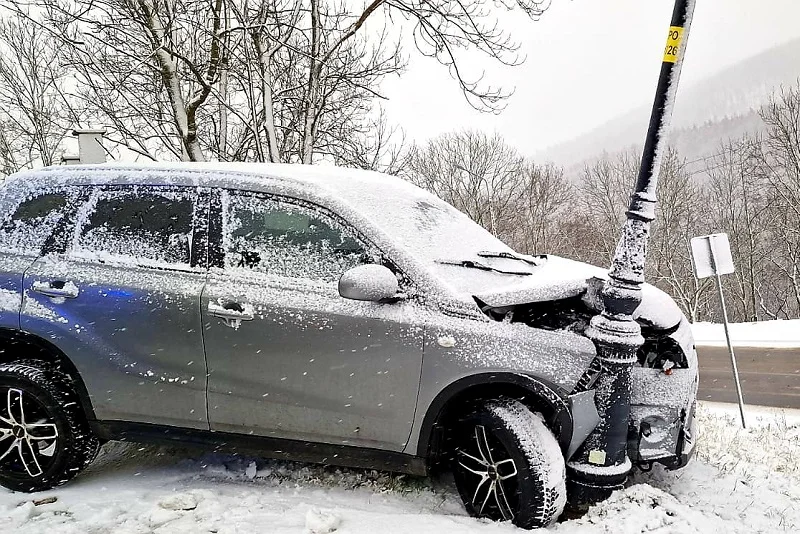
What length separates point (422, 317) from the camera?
3070 mm

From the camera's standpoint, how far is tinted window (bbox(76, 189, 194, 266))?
3484 mm

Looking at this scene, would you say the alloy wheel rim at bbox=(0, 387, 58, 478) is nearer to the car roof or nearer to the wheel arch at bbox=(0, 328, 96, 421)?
the wheel arch at bbox=(0, 328, 96, 421)

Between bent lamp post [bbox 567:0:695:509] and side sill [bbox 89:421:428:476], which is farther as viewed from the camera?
side sill [bbox 89:421:428:476]

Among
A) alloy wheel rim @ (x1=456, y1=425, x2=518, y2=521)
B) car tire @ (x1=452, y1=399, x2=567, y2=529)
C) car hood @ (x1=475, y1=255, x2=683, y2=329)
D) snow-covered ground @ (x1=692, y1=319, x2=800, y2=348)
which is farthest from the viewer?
snow-covered ground @ (x1=692, y1=319, x2=800, y2=348)

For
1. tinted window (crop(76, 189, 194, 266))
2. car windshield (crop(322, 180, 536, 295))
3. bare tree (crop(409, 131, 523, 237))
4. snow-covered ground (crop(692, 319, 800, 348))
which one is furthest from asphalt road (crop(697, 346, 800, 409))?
bare tree (crop(409, 131, 523, 237))

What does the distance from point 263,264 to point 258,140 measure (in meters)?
8.61

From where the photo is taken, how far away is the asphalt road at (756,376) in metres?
11.0

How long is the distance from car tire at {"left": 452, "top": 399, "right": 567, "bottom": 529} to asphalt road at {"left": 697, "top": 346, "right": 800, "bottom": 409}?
951 centimetres

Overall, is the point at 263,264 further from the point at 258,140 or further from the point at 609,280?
the point at 258,140

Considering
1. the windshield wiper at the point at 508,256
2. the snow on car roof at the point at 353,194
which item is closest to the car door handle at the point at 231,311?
the snow on car roof at the point at 353,194

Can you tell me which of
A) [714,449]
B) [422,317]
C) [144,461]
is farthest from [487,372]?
[714,449]

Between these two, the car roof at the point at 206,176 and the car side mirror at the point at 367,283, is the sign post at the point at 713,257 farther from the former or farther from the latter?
the car side mirror at the point at 367,283

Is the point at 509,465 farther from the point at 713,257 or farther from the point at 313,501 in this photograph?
the point at 713,257

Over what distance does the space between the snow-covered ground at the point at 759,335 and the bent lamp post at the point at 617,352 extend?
18134 mm
